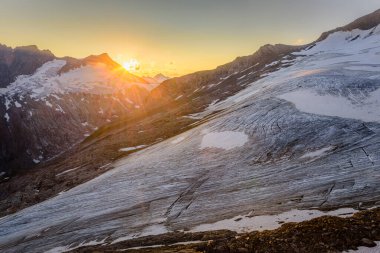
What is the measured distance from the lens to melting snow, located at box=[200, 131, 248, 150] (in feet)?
116

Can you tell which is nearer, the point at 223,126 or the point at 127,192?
the point at 127,192

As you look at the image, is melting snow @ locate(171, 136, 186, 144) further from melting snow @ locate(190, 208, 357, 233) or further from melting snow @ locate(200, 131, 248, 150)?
melting snow @ locate(190, 208, 357, 233)

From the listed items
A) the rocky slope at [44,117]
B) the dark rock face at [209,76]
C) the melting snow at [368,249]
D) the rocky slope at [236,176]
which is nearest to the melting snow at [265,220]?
the rocky slope at [236,176]

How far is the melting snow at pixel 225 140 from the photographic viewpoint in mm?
35409

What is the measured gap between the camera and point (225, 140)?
122 ft

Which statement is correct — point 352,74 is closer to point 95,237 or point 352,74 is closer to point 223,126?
point 223,126

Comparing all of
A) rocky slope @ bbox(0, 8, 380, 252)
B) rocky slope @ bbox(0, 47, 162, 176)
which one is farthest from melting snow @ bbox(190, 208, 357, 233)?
rocky slope @ bbox(0, 47, 162, 176)

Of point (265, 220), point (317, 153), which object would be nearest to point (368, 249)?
point (265, 220)

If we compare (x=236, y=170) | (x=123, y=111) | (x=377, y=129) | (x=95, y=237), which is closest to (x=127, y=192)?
(x=95, y=237)

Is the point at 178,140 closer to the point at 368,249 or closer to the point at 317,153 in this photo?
the point at 317,153

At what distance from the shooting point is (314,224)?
14.7 metres

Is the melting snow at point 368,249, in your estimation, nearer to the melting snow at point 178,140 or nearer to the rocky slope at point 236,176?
the rocky slope at point 236,176

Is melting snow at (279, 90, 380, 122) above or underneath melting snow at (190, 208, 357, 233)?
above

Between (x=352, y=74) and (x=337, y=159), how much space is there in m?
28.3
